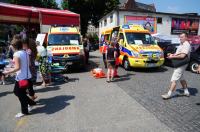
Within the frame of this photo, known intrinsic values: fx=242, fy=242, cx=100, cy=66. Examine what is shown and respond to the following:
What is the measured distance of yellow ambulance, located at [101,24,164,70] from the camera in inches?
463

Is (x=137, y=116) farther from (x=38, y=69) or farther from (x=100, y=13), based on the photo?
(x=100, y=13)

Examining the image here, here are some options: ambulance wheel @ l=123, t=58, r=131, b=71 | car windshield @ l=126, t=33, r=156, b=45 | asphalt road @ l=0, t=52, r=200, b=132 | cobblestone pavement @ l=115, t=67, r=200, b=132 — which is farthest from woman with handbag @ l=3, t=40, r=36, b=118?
car windshield @ l=126, t=33, r=156, b=45

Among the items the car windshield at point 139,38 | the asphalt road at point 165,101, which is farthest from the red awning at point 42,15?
the asphalt road at point 165,101

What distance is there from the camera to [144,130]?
4941 millimetres

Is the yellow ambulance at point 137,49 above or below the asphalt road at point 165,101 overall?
above

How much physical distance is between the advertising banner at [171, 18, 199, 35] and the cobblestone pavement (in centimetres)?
2231

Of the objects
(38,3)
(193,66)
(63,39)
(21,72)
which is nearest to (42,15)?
(63,39)

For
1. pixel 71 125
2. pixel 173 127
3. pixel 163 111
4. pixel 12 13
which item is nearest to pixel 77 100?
pixel 71 125

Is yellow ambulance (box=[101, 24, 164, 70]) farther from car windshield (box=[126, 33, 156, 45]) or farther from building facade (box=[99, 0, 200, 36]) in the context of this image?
building facade (box=[99, 0, 200, 36])

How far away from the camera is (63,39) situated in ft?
42.5

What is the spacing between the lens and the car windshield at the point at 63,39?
12719 millimetres

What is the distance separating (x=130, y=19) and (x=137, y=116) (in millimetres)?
24019

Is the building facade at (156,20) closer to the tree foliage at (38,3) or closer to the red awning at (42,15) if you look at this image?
the tree foliage at (38,3)

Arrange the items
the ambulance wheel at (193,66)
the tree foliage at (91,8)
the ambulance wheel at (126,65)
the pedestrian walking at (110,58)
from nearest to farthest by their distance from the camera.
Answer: the pedestrian walking at (110,58) < the ambulance wheel at (193,66) < the ambulance wheel at (126,65) < the tree foliage at (91,8)
